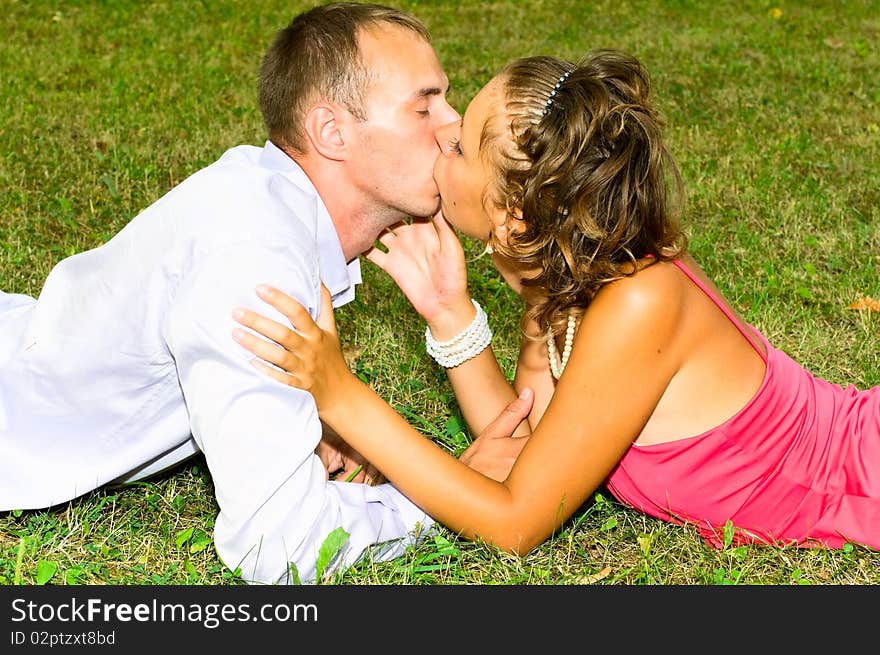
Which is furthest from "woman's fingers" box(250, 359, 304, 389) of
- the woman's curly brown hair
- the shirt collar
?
the woman's curly brown hair

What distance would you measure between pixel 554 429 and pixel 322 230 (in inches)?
36.6

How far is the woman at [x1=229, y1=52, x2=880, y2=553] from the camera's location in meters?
2.89

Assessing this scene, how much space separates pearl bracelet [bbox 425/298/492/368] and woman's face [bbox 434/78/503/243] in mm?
416

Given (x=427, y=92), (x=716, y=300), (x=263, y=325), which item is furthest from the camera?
(x=427, y=92)

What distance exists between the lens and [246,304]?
2.64 metres

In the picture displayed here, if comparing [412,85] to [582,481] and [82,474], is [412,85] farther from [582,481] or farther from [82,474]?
[82,474]

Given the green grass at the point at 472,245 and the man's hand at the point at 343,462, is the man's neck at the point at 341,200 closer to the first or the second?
the man's hand at the point at 343,462

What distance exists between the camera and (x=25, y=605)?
2.83m

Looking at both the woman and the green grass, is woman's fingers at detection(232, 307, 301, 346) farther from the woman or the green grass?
the green grass

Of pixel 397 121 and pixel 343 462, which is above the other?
pixel 397 121

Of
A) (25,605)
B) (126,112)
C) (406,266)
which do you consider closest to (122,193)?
(126,112)

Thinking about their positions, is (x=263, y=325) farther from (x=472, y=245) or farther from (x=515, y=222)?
(x=472, y=245)

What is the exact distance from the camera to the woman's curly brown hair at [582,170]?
2.88 m

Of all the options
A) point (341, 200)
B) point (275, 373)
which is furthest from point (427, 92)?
point (275, 373)
